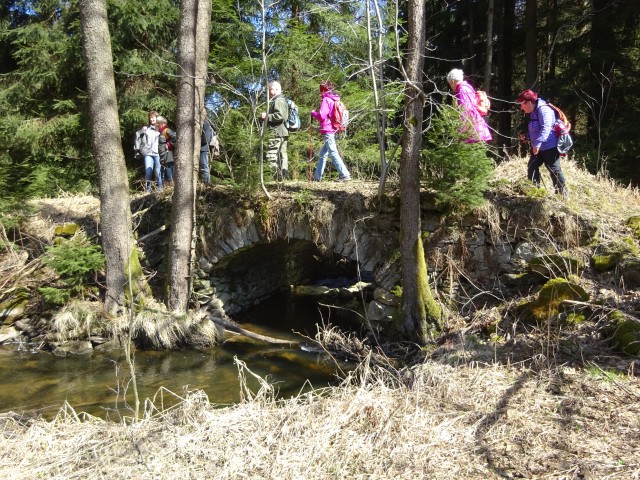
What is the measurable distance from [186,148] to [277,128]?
1496mm

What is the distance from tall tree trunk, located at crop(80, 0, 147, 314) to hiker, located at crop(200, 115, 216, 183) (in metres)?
1.42

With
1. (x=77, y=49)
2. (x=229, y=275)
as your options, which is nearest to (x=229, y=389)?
(x=229, y=275)

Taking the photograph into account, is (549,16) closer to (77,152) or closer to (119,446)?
(77,152)

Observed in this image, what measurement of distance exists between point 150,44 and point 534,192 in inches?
366

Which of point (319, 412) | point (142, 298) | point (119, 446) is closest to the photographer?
point (119, 446)

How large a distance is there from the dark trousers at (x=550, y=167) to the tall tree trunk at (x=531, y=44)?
6.18 metres

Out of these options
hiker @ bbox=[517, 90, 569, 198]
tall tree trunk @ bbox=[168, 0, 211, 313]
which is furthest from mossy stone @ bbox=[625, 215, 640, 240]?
tall tree trunk @ bbox=[168, 0, 211, 313]

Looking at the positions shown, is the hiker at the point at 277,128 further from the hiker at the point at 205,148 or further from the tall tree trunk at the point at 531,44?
the tall tree trunk at the point at 531,44

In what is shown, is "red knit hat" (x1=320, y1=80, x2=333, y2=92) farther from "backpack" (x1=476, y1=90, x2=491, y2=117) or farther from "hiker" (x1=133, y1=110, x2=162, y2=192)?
"hiker" (x1=133, y1=110, x2=162, y2=192)

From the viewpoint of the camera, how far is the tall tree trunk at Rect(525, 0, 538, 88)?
460 inches

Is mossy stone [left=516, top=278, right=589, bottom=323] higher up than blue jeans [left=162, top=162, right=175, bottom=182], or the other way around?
blue jeans [left=162, top=162, right=175, bottom=182]

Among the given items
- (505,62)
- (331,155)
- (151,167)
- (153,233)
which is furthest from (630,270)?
(505,62)

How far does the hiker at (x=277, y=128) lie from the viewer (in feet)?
24.7

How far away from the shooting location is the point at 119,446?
11.2 ft
